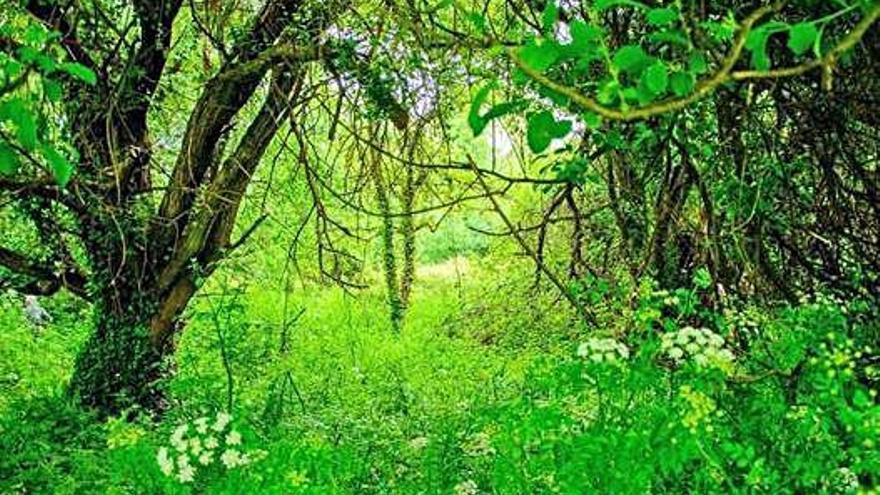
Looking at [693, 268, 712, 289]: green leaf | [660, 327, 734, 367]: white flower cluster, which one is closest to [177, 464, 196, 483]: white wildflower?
[660, 327, 734, 367]: white flower cluster

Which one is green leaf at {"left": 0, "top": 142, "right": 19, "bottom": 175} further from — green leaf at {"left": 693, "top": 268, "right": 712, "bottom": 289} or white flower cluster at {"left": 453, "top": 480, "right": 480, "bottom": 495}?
white flower cluster at {"left": 453, "top": 480, "right": 480, "bottom": 495}

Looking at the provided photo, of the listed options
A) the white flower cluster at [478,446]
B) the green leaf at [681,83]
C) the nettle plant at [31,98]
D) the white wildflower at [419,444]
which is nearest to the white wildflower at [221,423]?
the nettle plant at [31,98]

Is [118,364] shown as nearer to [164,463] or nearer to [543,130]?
[164,463]

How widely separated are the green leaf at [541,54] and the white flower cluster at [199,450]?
2.23 m

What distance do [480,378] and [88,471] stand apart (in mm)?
4601

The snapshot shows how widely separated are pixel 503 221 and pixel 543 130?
366 cm

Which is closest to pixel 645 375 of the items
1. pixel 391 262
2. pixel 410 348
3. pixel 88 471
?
pixel 88 471

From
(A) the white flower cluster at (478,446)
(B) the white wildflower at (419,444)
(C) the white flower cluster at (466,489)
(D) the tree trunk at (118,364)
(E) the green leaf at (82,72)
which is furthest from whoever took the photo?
(D) the tree trunk at (118,364)

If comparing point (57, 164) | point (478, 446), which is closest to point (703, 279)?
point (478, 446)

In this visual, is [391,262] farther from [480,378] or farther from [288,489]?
[288,489]

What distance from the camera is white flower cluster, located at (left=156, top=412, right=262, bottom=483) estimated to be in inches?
123

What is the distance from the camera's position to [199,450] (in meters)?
3.14

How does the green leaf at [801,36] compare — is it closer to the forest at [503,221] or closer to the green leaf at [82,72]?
the forest at [503,221]

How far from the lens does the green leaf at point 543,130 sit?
126 cm
